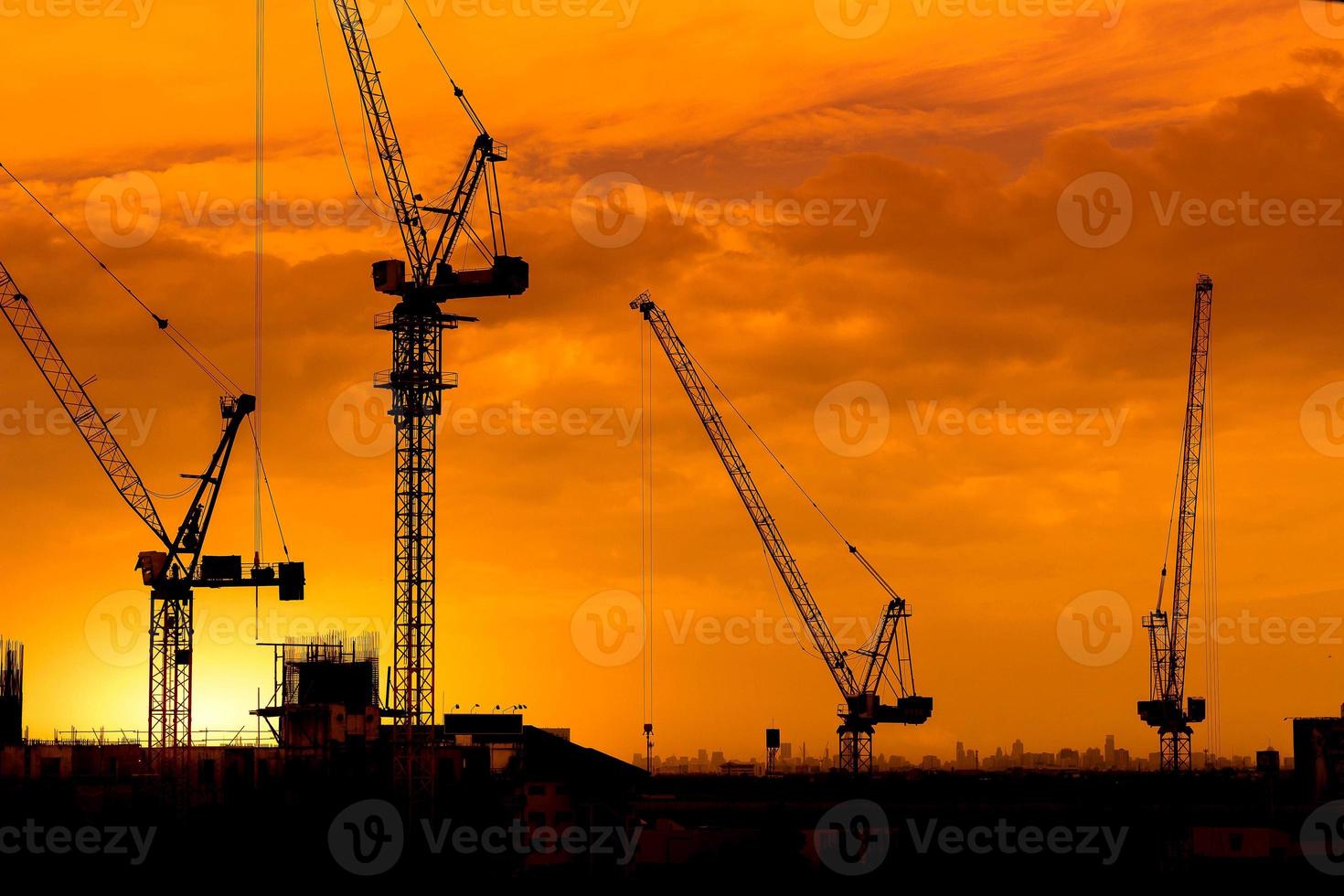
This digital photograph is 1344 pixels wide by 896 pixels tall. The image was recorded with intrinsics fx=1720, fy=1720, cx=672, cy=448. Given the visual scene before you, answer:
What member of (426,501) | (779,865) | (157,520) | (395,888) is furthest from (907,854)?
(157,520)

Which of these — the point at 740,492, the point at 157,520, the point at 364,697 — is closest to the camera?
the point at 157,520

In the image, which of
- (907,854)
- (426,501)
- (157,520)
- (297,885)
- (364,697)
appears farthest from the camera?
(364,697)

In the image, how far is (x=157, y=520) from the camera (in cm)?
12206

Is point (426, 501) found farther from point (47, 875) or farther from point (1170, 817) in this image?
point (1170, 817)

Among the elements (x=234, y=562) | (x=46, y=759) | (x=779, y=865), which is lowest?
(x=779, y=865)

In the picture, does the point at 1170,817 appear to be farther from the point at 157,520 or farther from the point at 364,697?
the point at 157,520

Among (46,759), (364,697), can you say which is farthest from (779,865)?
(46,759)

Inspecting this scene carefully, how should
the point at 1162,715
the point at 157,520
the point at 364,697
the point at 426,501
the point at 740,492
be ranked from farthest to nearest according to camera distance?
1. the point at 1162,715
2. the point at 740,492
3. the point at 364,697
4. the point at 157,520
5. the point at 426,501

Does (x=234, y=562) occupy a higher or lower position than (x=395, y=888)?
higher

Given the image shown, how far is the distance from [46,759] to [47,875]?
97.9ft

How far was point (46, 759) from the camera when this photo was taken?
446 feet

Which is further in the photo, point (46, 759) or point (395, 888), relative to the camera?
point (46, 759)

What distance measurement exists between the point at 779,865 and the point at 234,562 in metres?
45.2

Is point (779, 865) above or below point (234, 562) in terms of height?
below
